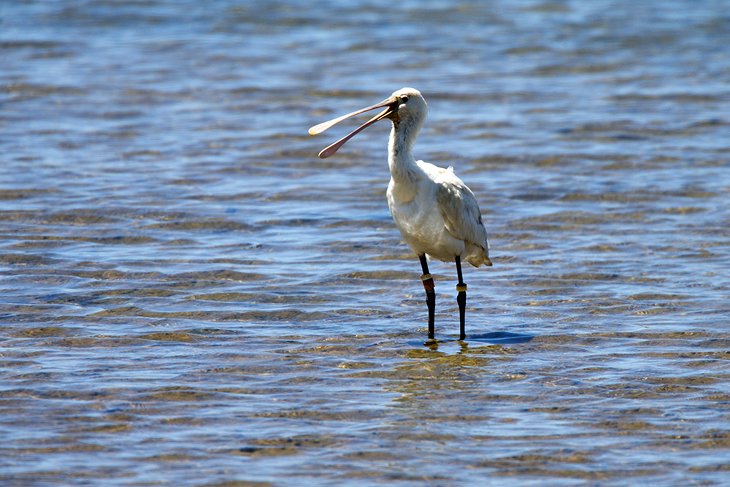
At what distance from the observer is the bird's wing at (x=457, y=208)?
8.80 meters

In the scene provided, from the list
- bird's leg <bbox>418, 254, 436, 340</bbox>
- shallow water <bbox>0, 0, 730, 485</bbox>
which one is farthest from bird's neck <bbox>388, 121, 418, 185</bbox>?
shallow water <bbox>0, 0, 730, 485</bbox>

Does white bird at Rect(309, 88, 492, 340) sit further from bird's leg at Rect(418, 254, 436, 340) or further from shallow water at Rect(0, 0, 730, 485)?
shallow water at Rect(0, 0, 730, 485)

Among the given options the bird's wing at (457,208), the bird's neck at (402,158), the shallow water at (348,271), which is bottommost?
the shallow water at (348,271)

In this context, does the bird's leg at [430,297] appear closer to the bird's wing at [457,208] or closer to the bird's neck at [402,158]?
the bird's wing at [457,208]

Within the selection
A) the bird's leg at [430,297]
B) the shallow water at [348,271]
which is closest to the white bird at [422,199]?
the bird's leg at [430,297]

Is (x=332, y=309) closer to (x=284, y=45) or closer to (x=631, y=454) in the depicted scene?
(x=631, y=454)

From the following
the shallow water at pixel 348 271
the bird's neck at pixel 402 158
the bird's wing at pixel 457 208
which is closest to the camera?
the shallow water at pixel 348 271

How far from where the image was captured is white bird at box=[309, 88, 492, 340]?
Result: 8703 mm

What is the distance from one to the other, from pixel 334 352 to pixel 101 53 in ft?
43.5

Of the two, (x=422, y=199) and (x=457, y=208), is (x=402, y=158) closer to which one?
(x=422, y=199)

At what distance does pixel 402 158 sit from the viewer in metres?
8.69

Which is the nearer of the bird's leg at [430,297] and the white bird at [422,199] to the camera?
the white bird at [422,199]

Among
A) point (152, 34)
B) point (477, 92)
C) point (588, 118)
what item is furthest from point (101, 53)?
point (588, 118)

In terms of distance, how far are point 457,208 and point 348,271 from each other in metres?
1.85
